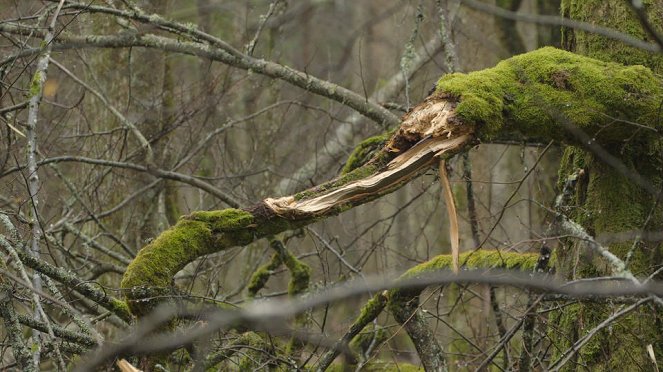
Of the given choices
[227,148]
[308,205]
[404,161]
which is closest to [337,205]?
[308,205]

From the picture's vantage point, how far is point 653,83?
16.0ft

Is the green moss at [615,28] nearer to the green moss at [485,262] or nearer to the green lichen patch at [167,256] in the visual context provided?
the green moss at [485,262]

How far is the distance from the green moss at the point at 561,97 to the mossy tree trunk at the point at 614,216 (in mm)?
183

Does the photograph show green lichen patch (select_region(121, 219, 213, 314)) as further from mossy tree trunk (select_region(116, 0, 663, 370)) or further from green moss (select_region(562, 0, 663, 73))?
green moss (select_region(562, 0, 663, 73))

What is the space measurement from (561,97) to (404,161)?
100 cm

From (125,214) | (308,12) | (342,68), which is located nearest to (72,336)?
(125,214)

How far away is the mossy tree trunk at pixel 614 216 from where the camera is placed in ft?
16.1

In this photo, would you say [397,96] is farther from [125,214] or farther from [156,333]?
[156,333]

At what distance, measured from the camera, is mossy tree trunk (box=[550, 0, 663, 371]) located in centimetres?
491

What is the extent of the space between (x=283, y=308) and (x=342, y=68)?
41.7ft

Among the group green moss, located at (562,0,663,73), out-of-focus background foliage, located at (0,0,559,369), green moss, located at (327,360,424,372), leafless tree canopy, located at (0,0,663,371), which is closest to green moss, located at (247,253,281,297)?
leafless tree canopy, located at (0,0,663,371)

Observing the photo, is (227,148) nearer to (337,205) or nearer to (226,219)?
(226,219)

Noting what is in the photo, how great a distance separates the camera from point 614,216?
5168mm

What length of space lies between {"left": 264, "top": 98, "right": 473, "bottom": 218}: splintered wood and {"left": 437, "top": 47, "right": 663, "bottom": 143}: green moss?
161 millimetres
